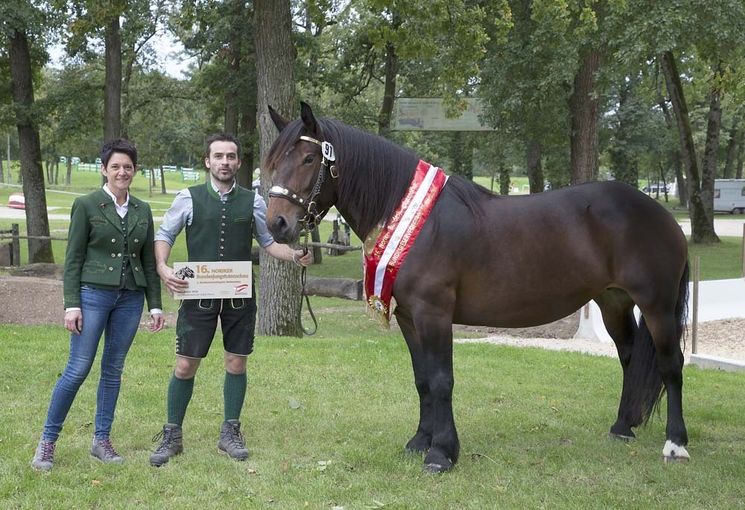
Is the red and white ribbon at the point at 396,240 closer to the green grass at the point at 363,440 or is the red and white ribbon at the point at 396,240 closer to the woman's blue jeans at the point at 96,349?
the green grass at the point at 363,440

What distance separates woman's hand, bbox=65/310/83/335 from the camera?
14.1 feet

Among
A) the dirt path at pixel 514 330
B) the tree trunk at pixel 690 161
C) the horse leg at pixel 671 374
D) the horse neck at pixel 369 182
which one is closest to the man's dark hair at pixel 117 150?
the horse neck at pixel 369 182

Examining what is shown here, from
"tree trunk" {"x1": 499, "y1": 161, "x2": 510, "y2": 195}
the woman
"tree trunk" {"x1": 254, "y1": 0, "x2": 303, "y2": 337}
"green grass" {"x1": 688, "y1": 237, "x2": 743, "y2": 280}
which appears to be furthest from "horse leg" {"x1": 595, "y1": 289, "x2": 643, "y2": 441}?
"tree trunk" {"x1": 499, "y1": 161, "x2": 510, "y2": 195}

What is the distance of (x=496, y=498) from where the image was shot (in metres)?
4.20

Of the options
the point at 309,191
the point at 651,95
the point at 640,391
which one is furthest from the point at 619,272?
the point at 651,95

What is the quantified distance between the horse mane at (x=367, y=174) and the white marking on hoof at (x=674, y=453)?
6.60 feet

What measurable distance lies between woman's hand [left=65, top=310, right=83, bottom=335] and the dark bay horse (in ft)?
3.95

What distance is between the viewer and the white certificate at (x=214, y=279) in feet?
14.8

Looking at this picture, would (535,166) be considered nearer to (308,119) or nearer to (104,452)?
(308,119)

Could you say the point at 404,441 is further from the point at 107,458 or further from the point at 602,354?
the point at 602,354

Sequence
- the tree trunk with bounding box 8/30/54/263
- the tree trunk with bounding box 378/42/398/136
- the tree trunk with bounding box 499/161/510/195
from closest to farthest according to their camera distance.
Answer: the tree trunk with bounding box 8/30/54/263, the tree trunk with bounding box 378/42/398/136, the tree trunk with bounding box 499/161/510/195

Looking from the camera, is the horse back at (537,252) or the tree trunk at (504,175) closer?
the horse back at (537,252)

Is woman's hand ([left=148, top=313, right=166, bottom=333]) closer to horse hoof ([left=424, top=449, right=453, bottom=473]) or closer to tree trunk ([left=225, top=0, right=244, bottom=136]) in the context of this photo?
horse hoof ([left=424, top=449, right=453, bottom=473])

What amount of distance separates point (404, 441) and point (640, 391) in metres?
1.74
